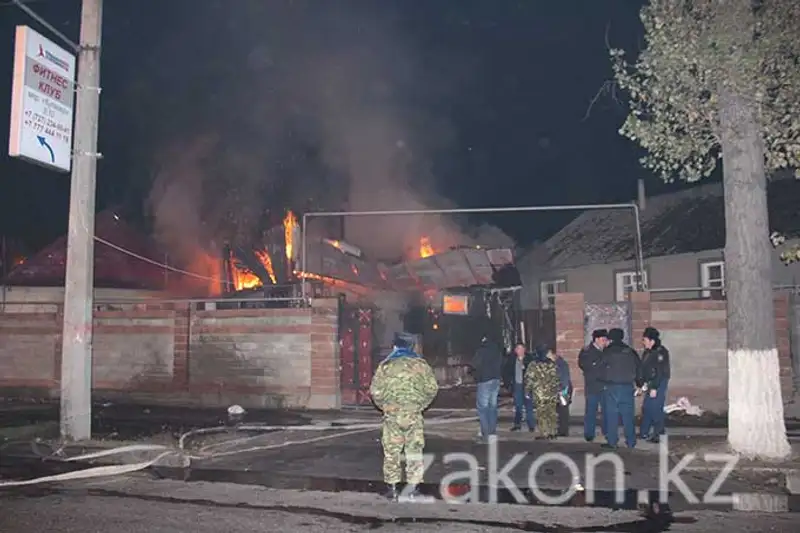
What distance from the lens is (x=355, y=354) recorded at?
14773 mm

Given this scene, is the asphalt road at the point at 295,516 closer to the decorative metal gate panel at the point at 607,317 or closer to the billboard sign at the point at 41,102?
the billboard sign at the point at 41,102

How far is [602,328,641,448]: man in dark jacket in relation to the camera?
9320 mm

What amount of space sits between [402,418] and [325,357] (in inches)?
281

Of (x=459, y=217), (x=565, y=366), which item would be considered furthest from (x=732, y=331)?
(x=459, y=217)

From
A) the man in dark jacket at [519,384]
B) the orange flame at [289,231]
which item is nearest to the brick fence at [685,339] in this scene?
the man in dark jacket at [519,384]

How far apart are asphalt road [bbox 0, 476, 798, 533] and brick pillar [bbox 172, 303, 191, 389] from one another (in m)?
7.56

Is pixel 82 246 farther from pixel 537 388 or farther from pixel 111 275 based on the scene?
pixel 111 275

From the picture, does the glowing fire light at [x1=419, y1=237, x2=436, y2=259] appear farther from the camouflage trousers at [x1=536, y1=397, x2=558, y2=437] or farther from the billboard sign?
the billboard sign

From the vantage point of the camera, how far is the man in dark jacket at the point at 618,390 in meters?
9.32

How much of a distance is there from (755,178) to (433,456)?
5040mm

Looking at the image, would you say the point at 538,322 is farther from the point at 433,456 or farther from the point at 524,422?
the point at 433,456

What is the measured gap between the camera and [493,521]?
6113mm

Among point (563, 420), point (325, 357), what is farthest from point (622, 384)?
point (325, 357)

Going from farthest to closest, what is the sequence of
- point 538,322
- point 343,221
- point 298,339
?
point 343,221 → point 538,322 → point 298,339
